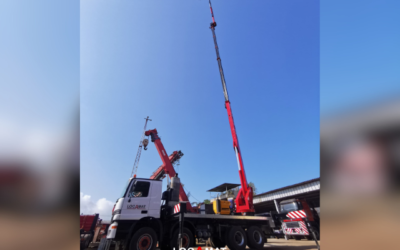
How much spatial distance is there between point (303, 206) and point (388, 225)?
11.8 metres

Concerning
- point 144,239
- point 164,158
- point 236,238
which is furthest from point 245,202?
point 164,158

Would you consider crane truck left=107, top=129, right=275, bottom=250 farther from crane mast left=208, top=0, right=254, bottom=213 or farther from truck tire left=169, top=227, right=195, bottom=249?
crane mast left=208, top=0, right=254, bottom=213

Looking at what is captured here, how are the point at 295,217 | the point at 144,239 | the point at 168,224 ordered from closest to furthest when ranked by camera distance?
the point at 144,239
the point at 168,224
the point at 295,217

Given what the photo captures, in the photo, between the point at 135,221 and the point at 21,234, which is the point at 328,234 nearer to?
the point at 21,234

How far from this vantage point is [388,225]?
869 mm

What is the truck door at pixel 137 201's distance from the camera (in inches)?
289

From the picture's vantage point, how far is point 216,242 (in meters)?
8.84

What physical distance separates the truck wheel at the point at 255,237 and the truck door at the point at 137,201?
457 centimetres

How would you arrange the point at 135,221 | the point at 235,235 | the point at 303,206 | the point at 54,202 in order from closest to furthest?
the point at 54,202
the point at 135,221
the point at 235,235
the point at 303,206

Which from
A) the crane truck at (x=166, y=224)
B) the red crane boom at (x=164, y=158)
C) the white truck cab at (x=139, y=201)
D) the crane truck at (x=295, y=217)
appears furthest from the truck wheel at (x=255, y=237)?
the red crane boom at (x=164, y=158)

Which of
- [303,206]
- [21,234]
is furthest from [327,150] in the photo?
[303,206]

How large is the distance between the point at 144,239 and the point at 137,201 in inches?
50.6

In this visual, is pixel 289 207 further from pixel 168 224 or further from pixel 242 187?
pixel 168 224

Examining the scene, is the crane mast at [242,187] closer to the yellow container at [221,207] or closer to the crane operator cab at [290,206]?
the yellow container at [221,207]
